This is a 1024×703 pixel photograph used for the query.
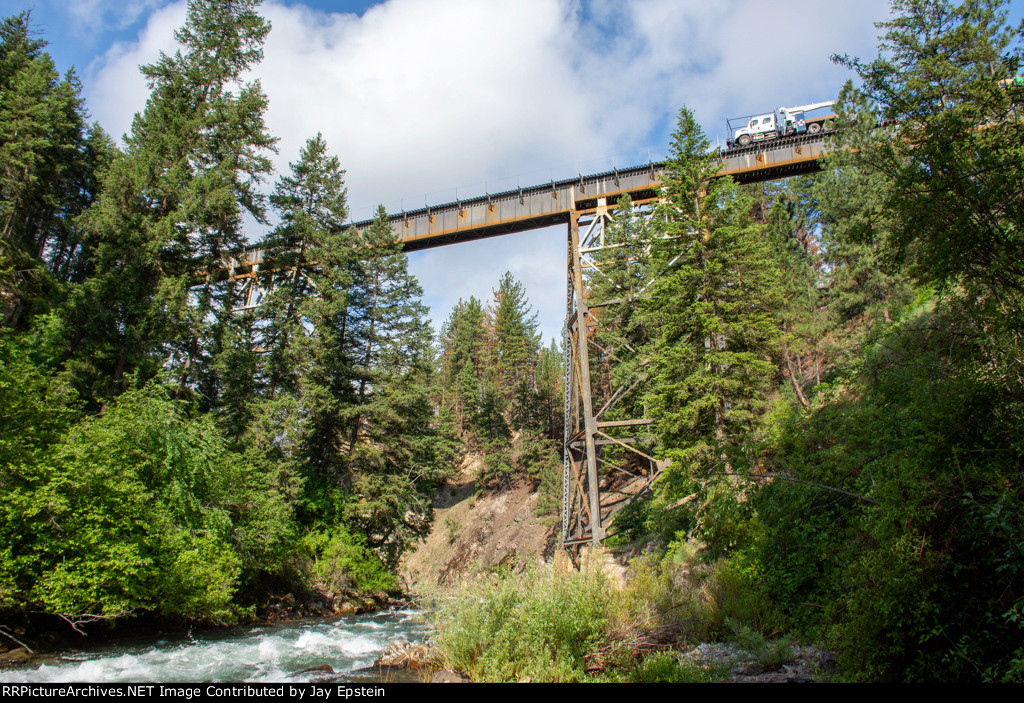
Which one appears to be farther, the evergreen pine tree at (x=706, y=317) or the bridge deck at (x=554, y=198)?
the bridge deck at (x=554, y=198)

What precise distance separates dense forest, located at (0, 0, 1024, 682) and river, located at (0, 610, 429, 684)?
40.2 inches

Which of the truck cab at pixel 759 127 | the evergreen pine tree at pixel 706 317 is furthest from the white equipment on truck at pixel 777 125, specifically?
the evergreen pine tree at pixel 706 317

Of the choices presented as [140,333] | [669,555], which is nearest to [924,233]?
[669,555]

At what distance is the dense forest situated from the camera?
4.34 m

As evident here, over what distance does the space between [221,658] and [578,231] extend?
15.5m

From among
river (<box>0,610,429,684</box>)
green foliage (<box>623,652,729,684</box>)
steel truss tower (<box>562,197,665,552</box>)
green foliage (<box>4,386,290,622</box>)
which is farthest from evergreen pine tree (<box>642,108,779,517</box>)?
green foliage (<box>4,386,290,622</box>)

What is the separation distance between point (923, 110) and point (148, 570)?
1478 centimetres

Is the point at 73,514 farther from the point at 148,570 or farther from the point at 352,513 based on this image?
the point at 352,513

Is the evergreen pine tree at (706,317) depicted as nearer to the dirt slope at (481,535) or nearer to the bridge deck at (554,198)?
the bridge deck at (554,198)

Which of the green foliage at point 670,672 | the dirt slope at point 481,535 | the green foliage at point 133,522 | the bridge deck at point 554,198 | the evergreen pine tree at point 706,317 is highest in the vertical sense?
the bridge deck at point 554,198

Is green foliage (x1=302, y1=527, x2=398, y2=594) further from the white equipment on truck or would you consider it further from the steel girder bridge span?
the white equipment on truck

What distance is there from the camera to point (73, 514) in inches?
398

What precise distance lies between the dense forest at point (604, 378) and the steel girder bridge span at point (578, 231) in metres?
1.55

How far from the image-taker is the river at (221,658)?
8.13 metres
